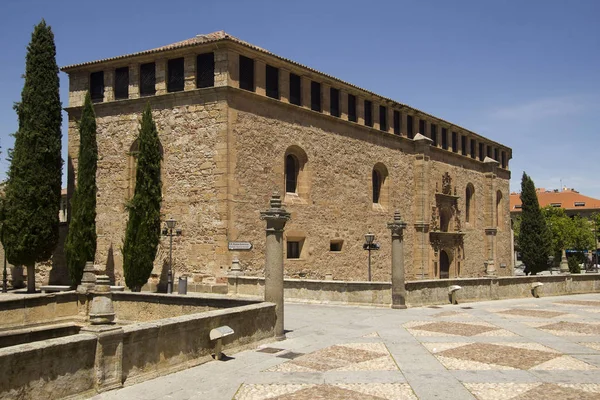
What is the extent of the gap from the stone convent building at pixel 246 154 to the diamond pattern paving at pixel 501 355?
1202 centimetres

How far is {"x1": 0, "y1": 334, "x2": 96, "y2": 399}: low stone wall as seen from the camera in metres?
5.72

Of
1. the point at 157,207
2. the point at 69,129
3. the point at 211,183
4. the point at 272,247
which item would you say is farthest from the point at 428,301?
the point at 69,129

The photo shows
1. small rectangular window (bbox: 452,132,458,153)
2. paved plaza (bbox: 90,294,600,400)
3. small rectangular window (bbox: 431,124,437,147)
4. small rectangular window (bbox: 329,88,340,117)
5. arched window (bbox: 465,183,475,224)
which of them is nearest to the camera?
paved plaza (bbox: 90,294,600,400)

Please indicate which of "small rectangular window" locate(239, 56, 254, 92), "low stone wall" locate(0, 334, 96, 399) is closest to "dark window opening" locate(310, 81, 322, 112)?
"small rectangular window" locate(239, 56, 254, 92)

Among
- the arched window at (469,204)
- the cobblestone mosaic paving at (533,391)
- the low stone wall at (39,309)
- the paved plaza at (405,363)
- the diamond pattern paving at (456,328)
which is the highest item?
the arched window at (469,204)

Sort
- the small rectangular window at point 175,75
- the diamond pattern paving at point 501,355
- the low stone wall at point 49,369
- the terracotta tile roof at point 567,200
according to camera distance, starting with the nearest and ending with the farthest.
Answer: the low stone wall at point 49,369 < the diamond pattern paving at point 501,355 < the small rectangular window at point 175,75 < the terracotta tile roof at point 567,200

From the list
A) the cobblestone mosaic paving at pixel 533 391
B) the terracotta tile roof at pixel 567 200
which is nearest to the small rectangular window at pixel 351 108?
the cobblestone mosaic paving at pixel 533 391

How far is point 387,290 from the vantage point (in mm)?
16328

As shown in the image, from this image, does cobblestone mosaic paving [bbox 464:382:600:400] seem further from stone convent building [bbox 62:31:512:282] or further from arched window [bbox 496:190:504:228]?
arched window [bbox 496:190:504:228]

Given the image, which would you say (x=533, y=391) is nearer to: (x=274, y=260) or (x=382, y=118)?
(x=274, y=260)

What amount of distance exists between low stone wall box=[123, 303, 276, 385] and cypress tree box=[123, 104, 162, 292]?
479 inches

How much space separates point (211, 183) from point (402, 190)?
13.8 meters

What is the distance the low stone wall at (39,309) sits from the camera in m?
12.3

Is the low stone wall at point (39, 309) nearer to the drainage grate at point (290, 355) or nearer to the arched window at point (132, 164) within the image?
the drainage grate at point (290, 355)
